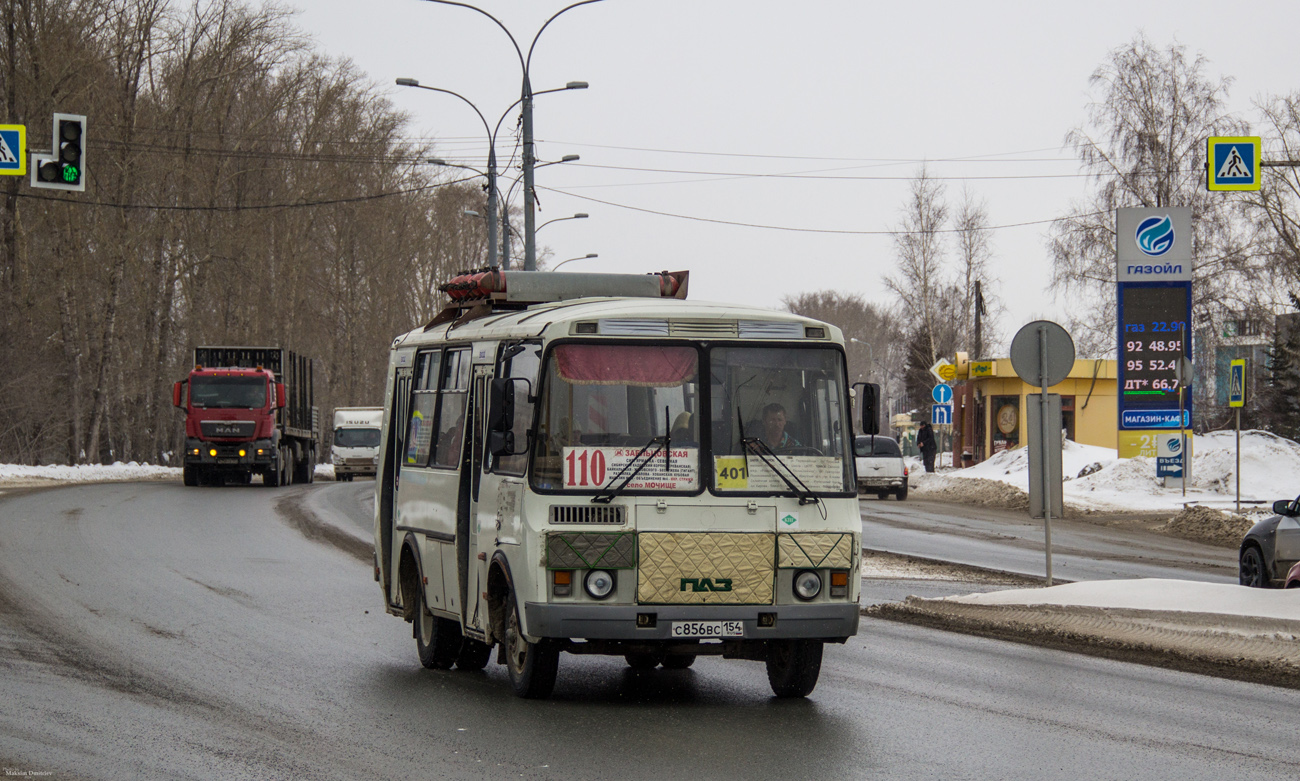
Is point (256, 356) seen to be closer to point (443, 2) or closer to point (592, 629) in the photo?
point (443, 2)

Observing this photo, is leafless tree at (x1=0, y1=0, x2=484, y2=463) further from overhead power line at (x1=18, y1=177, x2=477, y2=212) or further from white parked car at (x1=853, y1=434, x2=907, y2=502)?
white parked car at (x1=853, y1=434, x2=907, y2=502)

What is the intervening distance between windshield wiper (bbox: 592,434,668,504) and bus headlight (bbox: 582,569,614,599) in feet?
1.31

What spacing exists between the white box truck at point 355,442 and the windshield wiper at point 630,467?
45.8 meters

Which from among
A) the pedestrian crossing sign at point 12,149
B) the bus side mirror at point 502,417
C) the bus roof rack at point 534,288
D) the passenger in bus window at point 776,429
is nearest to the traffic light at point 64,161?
the pedestrian crossing sign at point 12,149

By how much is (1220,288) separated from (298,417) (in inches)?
1162

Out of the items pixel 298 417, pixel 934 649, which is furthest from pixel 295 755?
pixel 298 417

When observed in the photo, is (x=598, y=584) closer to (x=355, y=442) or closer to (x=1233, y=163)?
(x=1233, y=163)

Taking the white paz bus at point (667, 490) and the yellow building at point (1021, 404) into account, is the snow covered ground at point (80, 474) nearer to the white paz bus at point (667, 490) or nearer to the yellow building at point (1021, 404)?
the yellow building at point (1021, 404)

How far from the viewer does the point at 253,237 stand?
182 feet

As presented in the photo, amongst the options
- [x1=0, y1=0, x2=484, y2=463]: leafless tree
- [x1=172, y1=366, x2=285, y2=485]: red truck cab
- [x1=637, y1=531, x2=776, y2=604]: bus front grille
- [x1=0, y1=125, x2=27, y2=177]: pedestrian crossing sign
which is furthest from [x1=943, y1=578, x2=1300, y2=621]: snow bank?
[x1=0, y1=0, x2=484, y2=463]: leafless tree

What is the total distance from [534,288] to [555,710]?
3228 millimetres

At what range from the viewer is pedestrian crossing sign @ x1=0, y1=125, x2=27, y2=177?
25.3 metres

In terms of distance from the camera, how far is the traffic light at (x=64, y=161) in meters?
24.2

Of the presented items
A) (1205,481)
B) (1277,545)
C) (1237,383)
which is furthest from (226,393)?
(1277,545)
